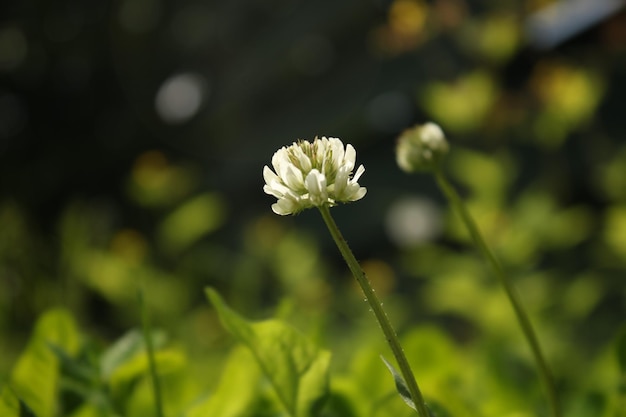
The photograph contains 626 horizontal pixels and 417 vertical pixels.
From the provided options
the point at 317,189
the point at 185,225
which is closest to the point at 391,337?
the point at 317,189

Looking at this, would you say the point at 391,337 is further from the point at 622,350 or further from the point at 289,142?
the point at 289,142

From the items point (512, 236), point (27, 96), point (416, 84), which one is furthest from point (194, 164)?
point (512, 236)

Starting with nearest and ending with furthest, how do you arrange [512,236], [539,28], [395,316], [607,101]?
[512,236] < [395,316] < [539,28] < [607,101]

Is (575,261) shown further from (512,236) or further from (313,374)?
(313,374)

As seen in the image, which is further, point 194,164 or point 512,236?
point 194,164

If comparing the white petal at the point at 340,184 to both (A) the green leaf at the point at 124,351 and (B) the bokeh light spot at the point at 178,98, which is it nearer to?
(A) the green leaf at the point at 124,351

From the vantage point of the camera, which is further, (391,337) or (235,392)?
(235,392)

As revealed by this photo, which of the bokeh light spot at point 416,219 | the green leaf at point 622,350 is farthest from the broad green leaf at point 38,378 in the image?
the bokeh light spot at point 416,219

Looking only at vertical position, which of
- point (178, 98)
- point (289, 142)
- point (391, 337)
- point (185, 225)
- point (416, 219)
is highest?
point (391, 337)
